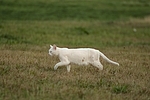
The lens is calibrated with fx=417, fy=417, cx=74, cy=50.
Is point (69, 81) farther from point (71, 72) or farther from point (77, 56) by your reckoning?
point (77, 56)

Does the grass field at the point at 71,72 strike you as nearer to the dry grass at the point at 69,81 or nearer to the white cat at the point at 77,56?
the dry grass at the point at 69,81

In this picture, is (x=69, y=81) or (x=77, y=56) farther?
(x=77, y=56)

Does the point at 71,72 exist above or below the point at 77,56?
below

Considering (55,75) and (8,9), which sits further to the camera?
(8,9)

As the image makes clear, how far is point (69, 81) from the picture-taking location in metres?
10.3

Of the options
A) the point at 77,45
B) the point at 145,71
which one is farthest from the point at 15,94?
the point at 77,45

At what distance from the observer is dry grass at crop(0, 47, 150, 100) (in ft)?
29.5

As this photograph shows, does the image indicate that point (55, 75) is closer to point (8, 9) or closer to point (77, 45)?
point (77, 45)

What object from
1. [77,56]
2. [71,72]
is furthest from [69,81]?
[77,56]

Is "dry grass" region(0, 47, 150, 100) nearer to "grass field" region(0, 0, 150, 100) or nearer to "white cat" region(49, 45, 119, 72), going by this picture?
"grass field" region(0, 0, 150, 100)

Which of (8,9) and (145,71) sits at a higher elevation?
(8,9)

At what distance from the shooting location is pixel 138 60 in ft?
50.5

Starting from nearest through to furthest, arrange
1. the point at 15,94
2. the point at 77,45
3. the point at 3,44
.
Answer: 1. the point at 15,94
2. the point at 3,44
3. the point at 77,45

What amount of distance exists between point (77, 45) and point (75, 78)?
35.1ft
